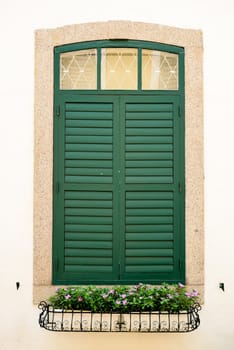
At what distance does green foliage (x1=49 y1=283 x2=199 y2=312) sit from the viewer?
4301 millimetres

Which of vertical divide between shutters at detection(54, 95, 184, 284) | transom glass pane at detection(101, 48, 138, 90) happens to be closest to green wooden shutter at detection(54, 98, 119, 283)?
vertical divide between shutters at detection(54, 95, 184, 284)

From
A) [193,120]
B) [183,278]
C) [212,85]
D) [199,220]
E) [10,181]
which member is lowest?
[183,278]

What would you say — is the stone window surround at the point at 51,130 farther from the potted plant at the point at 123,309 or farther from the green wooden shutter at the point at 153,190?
the potted plant at the point at 123,309

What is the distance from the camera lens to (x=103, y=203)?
184 inches

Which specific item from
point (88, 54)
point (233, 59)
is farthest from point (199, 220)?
point (88, 54)

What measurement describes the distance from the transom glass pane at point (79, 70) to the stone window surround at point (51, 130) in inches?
5.4

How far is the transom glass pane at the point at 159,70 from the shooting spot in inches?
188

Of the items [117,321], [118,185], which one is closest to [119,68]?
[118,185]

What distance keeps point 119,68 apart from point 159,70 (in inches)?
15.0

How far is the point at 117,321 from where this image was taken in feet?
14.7

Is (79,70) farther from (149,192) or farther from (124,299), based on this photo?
(124,299)

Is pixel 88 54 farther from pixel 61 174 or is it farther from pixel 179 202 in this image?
pixel 179 202

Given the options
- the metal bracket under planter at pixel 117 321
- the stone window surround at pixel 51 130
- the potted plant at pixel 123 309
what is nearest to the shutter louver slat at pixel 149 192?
the stone window surround at pixel 51 130

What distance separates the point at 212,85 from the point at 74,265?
210cm
